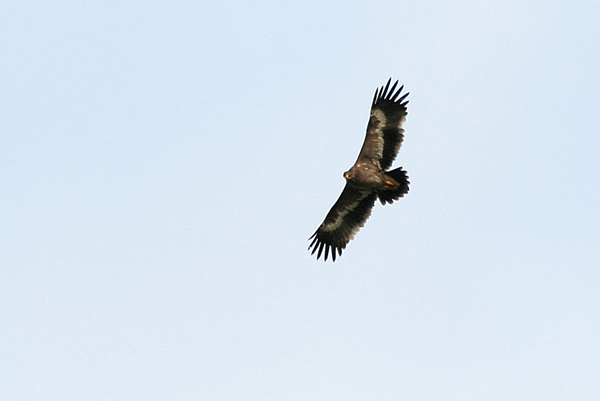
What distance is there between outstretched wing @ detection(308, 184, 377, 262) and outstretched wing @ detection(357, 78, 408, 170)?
1282 millimetres

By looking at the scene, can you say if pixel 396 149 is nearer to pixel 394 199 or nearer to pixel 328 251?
pixel 394 199

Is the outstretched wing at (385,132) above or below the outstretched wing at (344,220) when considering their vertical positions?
above

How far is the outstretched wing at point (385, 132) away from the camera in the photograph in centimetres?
2558

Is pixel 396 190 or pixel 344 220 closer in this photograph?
pixel 396 190

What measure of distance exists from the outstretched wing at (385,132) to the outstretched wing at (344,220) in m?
1.28

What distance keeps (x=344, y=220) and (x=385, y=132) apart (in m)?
3.59

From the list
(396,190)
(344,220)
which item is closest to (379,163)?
(396,190)

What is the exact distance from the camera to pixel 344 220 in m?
27.7

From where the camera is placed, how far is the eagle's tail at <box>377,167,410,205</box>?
25266 mm

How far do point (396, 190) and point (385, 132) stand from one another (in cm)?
186

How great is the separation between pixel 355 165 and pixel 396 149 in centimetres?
137

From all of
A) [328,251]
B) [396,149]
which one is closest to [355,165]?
[396,149]

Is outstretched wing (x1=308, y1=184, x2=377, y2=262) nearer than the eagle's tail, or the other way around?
the eagle's tail

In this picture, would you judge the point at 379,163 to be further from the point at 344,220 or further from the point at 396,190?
the point at 344,220
